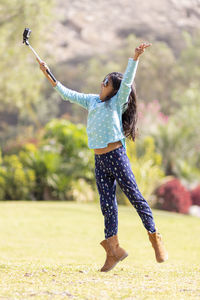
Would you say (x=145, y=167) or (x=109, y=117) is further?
(x=145, y=167)

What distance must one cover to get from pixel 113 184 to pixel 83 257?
257 cm

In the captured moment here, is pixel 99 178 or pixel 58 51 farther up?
pixel 58 51

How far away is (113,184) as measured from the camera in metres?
4.24

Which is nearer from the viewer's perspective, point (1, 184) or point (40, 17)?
point (1, 184)

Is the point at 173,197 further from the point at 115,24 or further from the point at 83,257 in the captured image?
the point at 115,24

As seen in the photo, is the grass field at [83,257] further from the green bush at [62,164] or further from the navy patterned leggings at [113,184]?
the green bush at [62,164]

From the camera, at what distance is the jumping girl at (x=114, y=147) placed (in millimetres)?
4035

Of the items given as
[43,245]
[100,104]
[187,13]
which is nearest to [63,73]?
[187,13]

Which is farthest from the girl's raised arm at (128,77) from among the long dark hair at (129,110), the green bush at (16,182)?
the green bush at (16,182)

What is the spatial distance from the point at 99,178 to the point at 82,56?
3525cm

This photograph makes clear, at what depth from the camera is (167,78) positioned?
32656mm

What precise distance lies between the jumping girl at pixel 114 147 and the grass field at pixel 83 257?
1.11 ft

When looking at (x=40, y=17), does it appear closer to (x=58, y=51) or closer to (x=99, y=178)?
(x=99, y=178)

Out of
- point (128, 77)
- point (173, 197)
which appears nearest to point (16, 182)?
point (173, 197)
